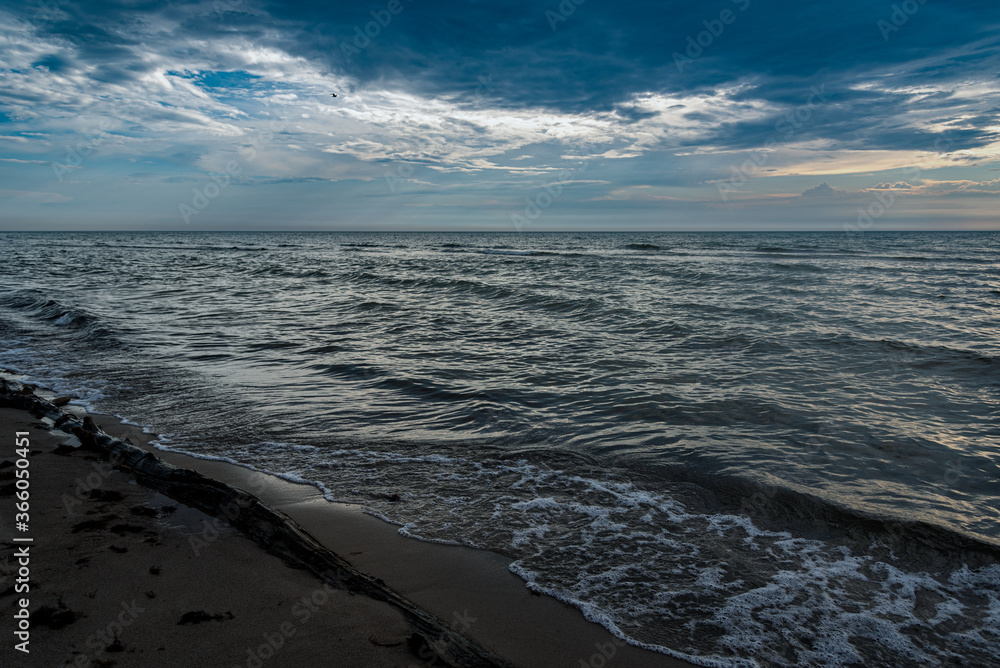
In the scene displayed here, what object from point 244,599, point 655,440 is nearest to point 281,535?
point 244,599

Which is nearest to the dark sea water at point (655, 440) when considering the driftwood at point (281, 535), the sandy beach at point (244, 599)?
the sandy beach at point (244, 599)

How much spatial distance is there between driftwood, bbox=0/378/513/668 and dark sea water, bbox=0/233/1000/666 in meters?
0.78

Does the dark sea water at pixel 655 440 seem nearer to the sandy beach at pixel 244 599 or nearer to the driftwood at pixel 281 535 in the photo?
the sandy beach at pixel 244 599

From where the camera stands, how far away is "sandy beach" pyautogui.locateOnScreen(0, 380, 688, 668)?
8.68ft

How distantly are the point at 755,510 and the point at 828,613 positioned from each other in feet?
4.34

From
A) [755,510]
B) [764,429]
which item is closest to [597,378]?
[764,429]

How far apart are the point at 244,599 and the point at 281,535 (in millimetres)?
582

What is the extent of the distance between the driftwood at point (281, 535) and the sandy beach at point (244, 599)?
0.02 meters

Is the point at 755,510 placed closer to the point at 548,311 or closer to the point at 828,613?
the point at 828,613

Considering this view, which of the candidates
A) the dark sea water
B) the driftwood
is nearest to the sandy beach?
the driftwood

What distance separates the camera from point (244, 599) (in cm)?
305

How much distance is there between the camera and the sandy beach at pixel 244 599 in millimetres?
2645

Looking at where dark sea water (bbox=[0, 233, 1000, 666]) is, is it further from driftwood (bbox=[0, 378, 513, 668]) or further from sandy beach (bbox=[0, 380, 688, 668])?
driftwood (bbox=[0, 378, 513, 668])

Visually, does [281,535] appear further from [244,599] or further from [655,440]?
[655,440]
